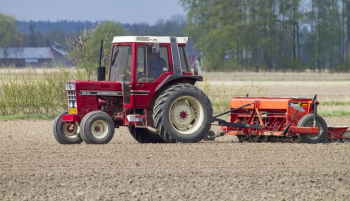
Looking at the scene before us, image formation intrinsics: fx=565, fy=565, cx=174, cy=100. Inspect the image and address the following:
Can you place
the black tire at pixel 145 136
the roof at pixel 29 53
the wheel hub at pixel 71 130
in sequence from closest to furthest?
the wheel hub at pixel 71 130 → the black tire at pixel 145 136 → the roof at pixel 29 53

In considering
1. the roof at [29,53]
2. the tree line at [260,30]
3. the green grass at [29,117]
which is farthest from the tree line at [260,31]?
the green grass at [29,117]

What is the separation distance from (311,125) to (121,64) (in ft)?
12.9

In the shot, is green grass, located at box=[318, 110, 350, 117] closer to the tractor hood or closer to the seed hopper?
the seed hopper

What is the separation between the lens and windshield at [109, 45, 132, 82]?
35.7 feet

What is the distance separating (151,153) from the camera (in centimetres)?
977

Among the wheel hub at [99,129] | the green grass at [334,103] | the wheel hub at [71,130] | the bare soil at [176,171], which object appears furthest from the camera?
the green grass at [334,103]

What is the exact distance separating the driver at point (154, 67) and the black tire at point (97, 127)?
1031 millimetres

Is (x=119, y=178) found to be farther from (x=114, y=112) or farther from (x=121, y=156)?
(x=114, y=112)

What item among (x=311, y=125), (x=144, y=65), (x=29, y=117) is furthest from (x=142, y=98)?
(x=29, y=117)

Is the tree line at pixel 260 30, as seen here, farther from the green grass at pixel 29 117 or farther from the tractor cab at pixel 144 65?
the tractor cab at pixel 144 65

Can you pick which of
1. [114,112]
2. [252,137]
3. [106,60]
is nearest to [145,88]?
[114,112]

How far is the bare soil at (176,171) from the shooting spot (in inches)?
278

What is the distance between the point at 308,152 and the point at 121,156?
10.8ft

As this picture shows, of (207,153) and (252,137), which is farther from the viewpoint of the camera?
(252,137)
